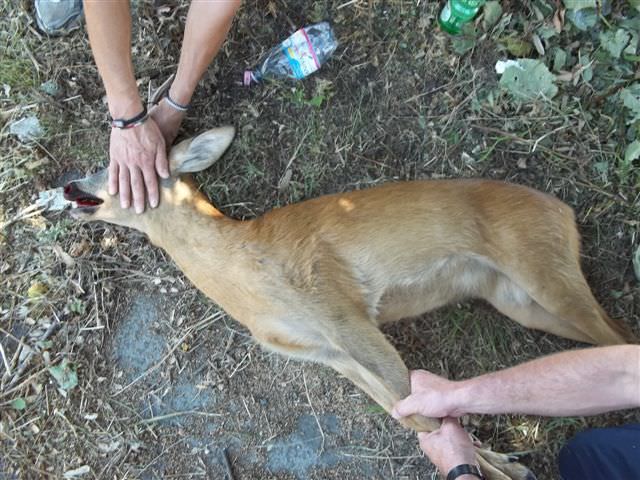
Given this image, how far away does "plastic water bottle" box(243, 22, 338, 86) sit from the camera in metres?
4.66

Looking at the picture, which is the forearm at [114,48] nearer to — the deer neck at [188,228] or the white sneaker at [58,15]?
the deer neck at [188,228]

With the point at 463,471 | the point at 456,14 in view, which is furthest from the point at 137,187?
the point at 463,471

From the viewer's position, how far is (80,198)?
4.32m

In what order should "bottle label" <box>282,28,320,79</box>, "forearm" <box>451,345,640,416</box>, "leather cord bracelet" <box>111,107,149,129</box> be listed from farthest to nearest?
"bottle label" <box>282,28,320,79</box> → "leather cord bracelet" <box>111,107,149,129</box> → "forearm" <box>451,345,640,416</box>

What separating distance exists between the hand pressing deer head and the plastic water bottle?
24.9 inches

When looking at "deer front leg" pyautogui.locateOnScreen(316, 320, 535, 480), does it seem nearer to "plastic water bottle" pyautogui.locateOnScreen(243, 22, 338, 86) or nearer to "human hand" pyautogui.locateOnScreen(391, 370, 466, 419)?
"human hand" pyautogui.locateOnScreen(391, 370, 466, 419)

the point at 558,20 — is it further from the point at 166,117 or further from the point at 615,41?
the point at 166,117

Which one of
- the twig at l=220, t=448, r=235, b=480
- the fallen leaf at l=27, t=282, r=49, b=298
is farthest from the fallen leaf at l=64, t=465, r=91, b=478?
the fallen leaf at l=27, t=282, r=49, b=298

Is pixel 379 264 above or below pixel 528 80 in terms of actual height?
below

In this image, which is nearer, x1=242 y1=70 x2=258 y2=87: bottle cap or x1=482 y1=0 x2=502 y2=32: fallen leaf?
x1=482 y1=0 x2=502 y2=32: fallen leaf

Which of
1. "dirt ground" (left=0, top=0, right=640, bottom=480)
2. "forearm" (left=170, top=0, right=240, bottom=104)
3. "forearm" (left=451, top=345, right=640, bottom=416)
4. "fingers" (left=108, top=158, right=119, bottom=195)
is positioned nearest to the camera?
"forearm" (left=451, top=345, right=640, bottom=416)

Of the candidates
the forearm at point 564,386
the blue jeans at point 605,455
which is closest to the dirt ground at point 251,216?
the blue jeans at point 605,455

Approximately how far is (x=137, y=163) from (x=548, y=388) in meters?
2.95

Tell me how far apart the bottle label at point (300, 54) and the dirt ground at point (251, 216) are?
0.10 meters
